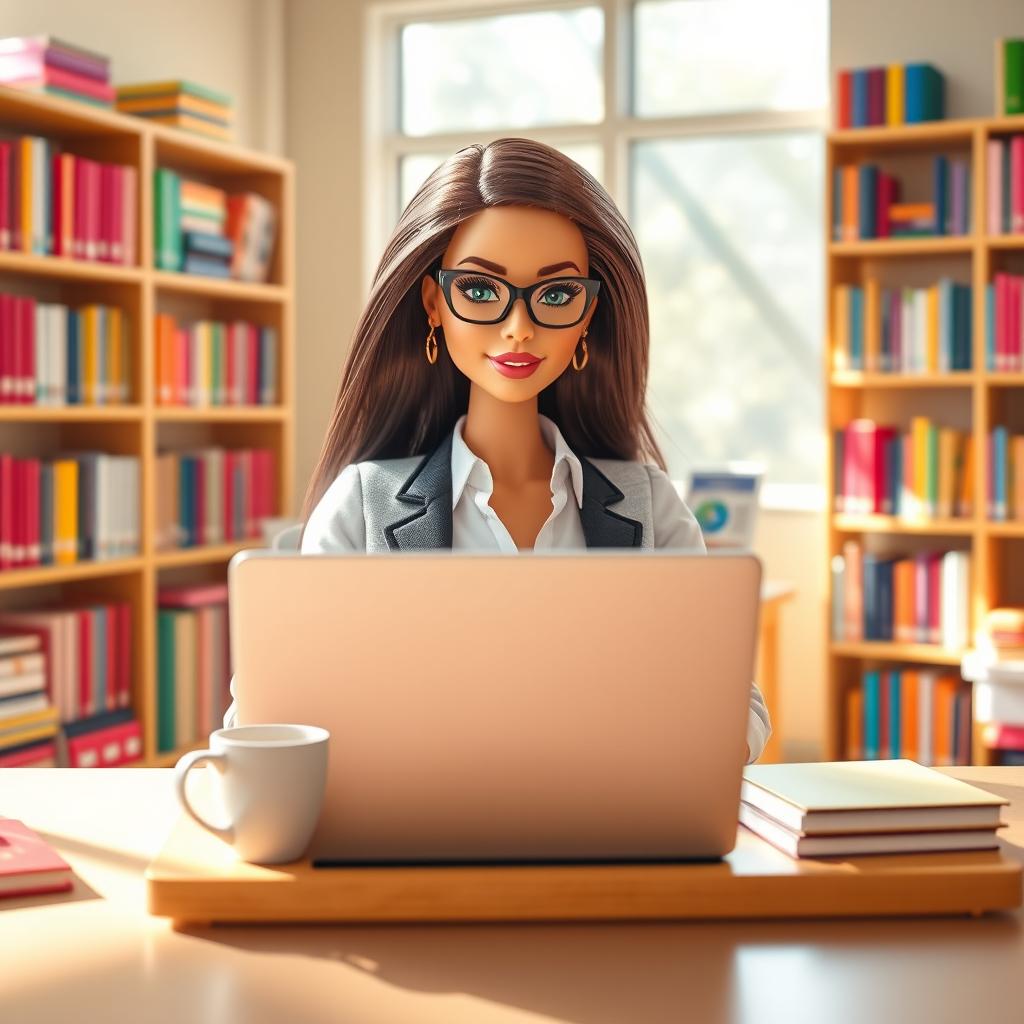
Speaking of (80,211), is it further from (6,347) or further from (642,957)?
(642,957)

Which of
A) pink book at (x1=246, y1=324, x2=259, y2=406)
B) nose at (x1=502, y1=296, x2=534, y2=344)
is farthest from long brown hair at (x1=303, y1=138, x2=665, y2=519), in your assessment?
pink book at (x1=246, y1=324, x2=259, y2=406)

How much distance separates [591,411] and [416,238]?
1.07ft

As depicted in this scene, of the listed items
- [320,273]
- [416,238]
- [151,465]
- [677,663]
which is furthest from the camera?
[320,273]

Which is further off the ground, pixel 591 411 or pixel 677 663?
pixel 591 411

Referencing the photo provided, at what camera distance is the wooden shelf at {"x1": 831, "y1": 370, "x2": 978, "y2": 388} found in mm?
3721

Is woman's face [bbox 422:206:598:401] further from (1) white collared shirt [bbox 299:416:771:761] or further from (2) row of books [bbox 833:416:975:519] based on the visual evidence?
(2) row of books [bbox 833:416:975:519]

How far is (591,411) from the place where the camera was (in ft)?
5.79

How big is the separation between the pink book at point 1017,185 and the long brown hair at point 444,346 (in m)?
2.30

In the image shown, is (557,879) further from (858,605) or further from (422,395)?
(858,605)

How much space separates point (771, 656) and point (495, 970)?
10.1ft

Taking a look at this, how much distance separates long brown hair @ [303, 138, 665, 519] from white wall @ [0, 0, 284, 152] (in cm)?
239

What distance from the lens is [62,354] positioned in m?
3.40

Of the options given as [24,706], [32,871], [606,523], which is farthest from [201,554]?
[32,871]

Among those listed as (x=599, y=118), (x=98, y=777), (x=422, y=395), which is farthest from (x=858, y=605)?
(x=98, y=777)
